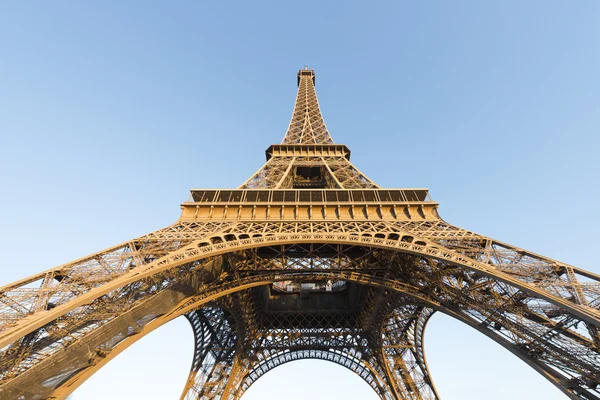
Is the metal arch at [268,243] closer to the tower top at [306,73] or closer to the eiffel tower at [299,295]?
the eiffel tower at [299,295]

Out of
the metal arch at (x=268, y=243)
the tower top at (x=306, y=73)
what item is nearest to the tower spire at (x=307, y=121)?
the tower top at (x=306, y=73)

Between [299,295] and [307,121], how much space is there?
57.5ft

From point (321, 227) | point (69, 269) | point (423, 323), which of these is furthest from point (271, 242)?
point (423, 323)

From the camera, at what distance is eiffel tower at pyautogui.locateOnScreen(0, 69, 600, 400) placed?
8.60m

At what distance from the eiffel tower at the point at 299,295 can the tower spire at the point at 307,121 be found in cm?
450

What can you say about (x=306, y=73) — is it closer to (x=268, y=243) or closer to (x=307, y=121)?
(x=307, y=121)

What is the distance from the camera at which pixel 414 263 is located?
13.3 metres

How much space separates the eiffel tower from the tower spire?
14.8ft

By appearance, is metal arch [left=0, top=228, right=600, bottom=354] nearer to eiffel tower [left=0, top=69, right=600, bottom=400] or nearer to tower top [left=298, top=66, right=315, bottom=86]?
eiffel tower [left=0, top=69, right=600, bottom=400]

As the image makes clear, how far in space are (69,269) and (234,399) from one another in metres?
16.1

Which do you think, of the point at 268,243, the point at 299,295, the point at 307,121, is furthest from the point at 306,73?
the point at 268,243

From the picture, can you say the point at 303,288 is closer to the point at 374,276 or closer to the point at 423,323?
the point at 423,323

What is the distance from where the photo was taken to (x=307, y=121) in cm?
3241

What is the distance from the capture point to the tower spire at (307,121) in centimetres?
2925
